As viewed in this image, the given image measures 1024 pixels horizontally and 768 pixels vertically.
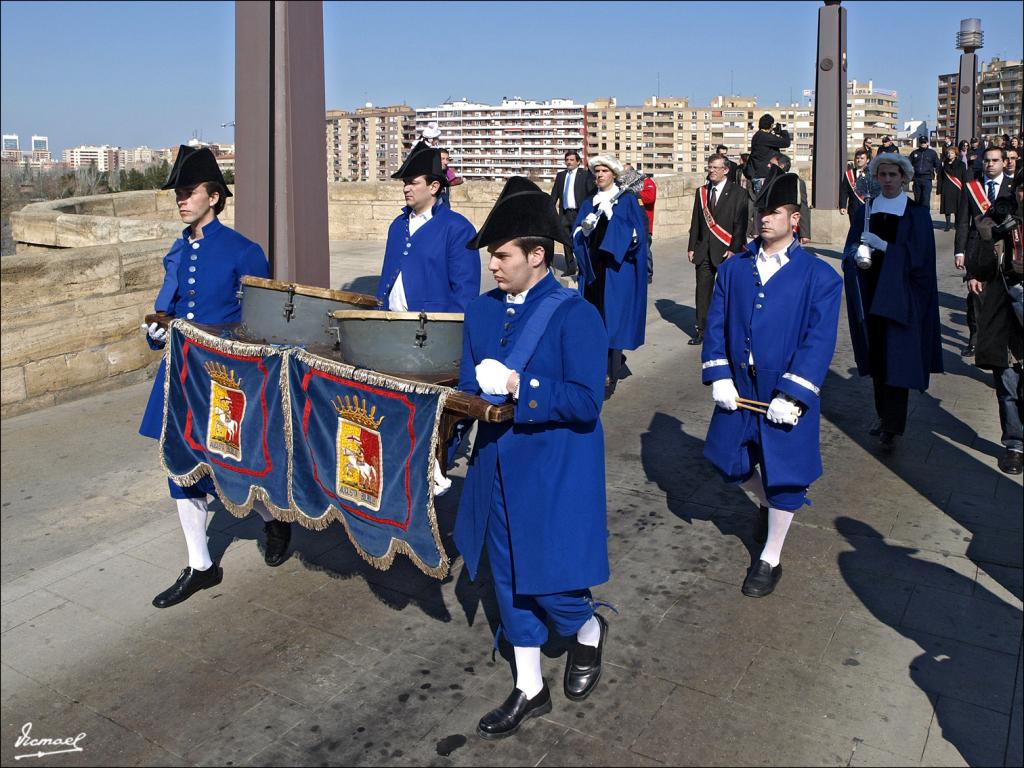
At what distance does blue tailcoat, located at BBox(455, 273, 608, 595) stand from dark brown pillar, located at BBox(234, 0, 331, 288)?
327cm

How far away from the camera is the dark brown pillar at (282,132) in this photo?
249 inches

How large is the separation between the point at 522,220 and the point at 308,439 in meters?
1.46

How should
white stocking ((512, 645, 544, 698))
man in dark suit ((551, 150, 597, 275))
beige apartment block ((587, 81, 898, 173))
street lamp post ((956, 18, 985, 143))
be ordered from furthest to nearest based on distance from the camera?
A: beige apartment block ((587, 81, 898, 173)) < street lamp post ((956, 18, 985, 143)) < man in dark suit ((551, 150, 597, 275)) < white stocking ((512, 645, 544, 698))

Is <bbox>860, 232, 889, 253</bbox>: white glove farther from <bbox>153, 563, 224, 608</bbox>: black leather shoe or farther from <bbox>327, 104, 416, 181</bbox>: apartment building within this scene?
<bbox>327, 104, 416, 181</bbox>: apartment building

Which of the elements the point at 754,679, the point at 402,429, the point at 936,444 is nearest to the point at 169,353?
the point at 402,429

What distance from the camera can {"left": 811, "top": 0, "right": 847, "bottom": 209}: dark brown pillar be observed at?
19.0 m

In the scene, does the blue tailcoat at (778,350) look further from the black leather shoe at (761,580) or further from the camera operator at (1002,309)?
the camera operator at (1002,309)

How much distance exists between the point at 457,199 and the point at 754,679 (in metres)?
15.5

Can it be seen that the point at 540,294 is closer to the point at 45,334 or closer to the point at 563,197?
the point at 45,334

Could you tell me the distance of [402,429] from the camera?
13.0ft

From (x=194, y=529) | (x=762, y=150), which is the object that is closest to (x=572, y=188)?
(x=762, y=150)

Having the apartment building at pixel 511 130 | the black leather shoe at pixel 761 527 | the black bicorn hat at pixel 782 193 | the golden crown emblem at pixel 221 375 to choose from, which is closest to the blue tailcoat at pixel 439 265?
the golden crown emblem at pixel 221 375

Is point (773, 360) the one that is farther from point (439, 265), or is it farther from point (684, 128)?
point (684, 128)

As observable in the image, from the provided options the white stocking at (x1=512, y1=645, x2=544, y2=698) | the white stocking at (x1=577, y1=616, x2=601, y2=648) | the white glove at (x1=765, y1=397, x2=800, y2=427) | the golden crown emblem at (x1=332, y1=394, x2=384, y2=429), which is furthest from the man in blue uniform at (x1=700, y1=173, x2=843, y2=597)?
the golden crown emblem at (x1=332, y1=394, x2=384, y2=429)
